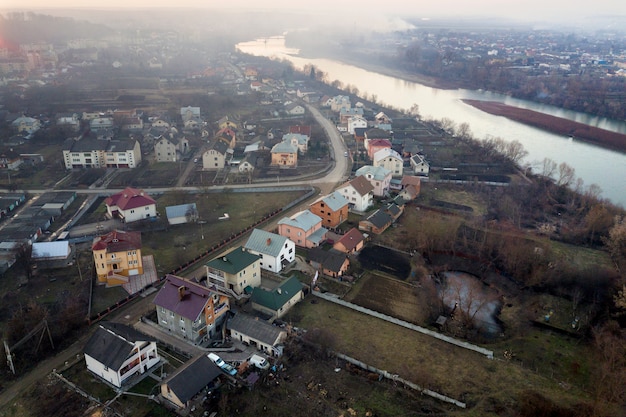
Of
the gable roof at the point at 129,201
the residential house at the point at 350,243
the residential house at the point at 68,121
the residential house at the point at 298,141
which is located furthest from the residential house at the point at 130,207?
the residential house at the point at 68,121

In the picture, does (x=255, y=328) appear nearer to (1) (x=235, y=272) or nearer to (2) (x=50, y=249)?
(1) (x=235, y=272)

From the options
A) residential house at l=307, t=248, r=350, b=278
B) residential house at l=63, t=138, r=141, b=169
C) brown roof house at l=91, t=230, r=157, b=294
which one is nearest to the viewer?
brown roof house at l=91, t=230, r=157, b=294

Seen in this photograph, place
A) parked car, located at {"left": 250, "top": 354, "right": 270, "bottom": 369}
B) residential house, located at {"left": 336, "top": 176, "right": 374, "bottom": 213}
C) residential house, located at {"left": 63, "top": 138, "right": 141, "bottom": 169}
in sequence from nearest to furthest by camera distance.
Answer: parked car, located at {"left": 250, "top": 354, "right": 270, "bottom": 369} → residential house, located at {"left": 336, "top": 176, "right": 374, "bottom": 213} → residential house, located at {"left": 63, "top": 138, "right": 141, "bottom": 169}

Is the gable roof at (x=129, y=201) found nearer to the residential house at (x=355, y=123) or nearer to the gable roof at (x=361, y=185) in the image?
the gable roof at (x=361, y=185)

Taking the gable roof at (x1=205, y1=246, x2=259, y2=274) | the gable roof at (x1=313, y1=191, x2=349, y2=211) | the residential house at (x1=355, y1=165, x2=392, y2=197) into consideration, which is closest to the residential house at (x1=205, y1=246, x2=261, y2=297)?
Answer: the gable roof at (x1=205, y1=246, x2=259, y2=274)

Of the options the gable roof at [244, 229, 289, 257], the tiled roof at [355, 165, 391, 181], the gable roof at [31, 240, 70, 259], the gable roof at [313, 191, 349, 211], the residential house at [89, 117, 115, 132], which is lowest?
the gable roof at [31, 240, 70, 259]

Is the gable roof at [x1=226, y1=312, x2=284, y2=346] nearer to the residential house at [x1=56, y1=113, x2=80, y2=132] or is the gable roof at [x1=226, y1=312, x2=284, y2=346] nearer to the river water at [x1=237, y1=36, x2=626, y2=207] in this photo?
the river water at [x1=237, y1=36, x2=626, y2=207]

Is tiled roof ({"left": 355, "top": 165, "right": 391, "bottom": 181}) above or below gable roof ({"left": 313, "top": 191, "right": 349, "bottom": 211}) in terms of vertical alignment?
above
